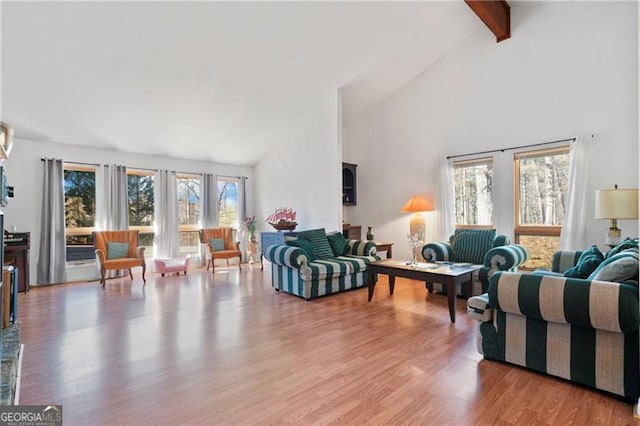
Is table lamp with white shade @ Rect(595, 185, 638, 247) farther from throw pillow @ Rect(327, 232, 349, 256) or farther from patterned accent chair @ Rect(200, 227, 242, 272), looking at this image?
patterned accent chair @ Rect(200, 227, 242, 272)

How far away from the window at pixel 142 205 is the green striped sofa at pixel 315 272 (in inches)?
119

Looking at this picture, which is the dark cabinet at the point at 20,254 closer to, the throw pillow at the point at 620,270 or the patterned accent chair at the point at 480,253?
the patterned accent chair at the point at 480,253

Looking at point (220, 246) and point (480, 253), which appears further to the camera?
point (220, 246)

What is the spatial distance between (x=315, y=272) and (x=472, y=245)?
2.05 metres

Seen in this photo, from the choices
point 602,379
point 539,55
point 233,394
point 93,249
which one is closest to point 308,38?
point 539,55

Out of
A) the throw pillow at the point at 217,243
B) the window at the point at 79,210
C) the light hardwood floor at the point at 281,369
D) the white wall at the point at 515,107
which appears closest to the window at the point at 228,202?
the throw pillow at the point at 217,243

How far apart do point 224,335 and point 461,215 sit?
13.4 ft

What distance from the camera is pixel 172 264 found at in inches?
235

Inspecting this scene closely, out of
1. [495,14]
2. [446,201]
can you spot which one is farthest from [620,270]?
[495,14]

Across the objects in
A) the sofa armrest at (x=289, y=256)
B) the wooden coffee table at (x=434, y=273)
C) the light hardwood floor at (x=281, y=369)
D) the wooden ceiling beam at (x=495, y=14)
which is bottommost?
the light hardwood floor at (x=281, y=369)

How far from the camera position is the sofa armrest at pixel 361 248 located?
4.78 m

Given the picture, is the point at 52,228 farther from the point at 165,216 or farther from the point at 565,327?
the point at 565,327

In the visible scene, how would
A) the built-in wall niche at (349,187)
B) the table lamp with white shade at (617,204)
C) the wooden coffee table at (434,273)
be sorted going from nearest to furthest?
the wooden coffee table at (434,273), the table lamp with white shade at (617,204), the built-in wall niche at (349,187)

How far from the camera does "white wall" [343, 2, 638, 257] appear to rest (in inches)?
156
